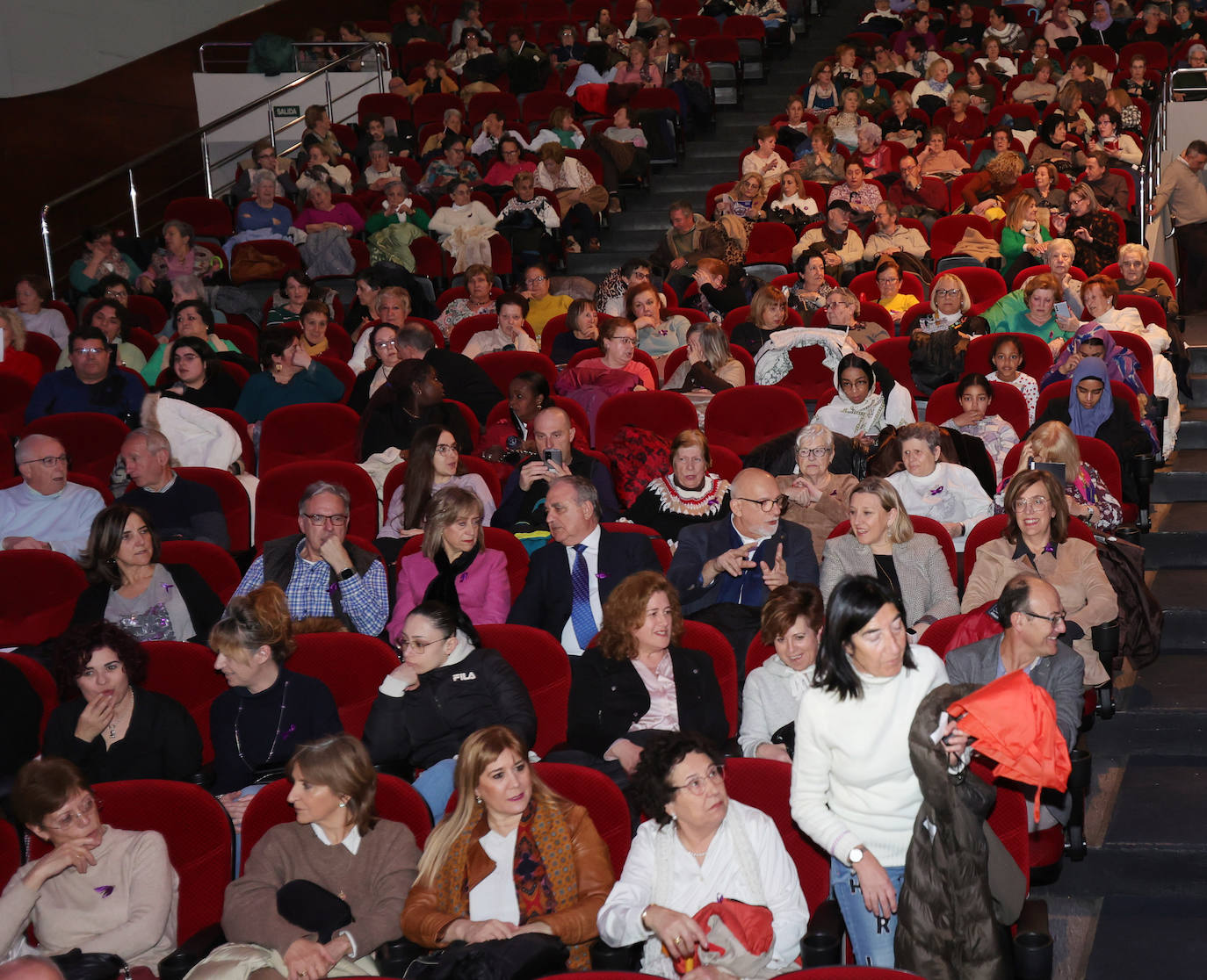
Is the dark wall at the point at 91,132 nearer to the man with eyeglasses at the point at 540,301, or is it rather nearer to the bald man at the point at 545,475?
the man with eyeglasses at the point at 540,301

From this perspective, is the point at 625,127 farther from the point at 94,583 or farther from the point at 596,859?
Result: the point at 596,859

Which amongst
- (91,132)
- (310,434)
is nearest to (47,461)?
(310,434)

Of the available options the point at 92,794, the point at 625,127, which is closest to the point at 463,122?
the point at 625,127

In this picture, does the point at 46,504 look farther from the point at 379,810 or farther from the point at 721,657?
the point at 721,657

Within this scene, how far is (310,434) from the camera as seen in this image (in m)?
5.23

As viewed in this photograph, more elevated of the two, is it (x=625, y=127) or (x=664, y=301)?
(x=625, y=127)

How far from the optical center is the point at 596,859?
2.69 m

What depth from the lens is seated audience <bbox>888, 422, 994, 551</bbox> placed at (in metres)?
4.21

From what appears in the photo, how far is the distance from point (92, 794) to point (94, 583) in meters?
1.13

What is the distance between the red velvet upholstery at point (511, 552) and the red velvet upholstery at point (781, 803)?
1350mm

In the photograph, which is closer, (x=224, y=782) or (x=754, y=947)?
(x=754, y=947)

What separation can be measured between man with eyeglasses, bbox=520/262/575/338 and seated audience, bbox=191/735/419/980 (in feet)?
13.9

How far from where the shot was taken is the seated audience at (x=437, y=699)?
317cm

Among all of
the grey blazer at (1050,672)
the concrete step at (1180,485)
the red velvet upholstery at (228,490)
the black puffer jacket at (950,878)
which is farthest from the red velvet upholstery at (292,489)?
the concrete step at (1180,485)
